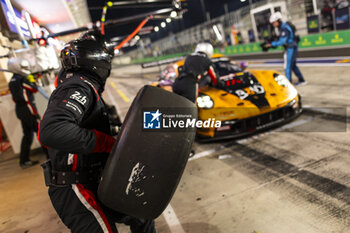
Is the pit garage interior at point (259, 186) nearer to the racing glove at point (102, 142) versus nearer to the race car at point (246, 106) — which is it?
the race car at point (246, 106)

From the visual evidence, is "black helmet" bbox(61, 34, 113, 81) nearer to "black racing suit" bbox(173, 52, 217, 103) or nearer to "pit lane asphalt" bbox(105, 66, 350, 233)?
"pit lane asphalt" bbox(105, 66, 350, 233)

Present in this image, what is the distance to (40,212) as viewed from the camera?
3.34 metres

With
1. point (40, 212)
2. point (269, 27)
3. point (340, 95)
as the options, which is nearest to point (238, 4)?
point (269, 27)

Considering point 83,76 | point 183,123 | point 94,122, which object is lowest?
point 183,123

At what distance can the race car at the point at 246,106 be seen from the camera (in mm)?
4129

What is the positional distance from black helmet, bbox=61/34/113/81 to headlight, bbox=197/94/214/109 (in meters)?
2.57

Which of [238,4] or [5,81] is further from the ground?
[238,4]

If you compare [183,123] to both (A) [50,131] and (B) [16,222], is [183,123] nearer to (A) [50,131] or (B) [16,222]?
(A) [50,131]

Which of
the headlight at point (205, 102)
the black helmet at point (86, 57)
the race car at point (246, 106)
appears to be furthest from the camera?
the headlight at point (205, 102)

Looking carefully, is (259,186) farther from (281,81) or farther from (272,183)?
(281,81)

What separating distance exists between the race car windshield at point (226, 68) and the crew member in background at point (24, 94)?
3.61 m

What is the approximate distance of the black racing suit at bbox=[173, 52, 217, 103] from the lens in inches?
165

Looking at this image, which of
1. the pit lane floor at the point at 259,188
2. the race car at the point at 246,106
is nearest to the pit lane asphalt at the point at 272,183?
the pit lane floor at the point at 259,188

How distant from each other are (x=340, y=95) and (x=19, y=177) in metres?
6.53
